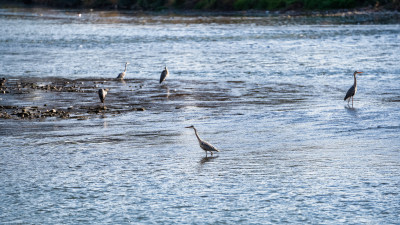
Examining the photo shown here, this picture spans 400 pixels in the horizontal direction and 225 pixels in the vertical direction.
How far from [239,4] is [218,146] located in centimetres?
6900

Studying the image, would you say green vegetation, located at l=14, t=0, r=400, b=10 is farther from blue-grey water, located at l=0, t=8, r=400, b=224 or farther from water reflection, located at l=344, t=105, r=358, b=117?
water reflection, located at l=344, t=105, r=358, b=117

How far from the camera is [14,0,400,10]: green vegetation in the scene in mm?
75044

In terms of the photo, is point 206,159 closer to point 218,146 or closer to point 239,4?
point 218,146

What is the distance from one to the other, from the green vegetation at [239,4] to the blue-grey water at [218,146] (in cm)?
4382

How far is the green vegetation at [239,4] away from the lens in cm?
7504

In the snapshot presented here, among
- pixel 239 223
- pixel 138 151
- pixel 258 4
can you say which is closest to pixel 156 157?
pixel 138 151

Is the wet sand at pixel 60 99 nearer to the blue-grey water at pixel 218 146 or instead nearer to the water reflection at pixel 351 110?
the blue-grey water at pixel 218 146

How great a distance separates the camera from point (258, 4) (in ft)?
269

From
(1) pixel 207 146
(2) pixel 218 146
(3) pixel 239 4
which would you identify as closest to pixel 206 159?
(1) pixel 207 146

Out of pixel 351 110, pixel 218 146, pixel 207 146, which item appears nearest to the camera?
pixel 207 146

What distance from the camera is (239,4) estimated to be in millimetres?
82562

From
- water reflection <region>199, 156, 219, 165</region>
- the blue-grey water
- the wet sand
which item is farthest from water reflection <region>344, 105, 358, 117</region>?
water reflection <region>199, 156, 219, 165</region>

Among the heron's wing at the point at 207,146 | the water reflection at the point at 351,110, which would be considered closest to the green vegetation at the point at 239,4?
the water reflection at the point at 351,110

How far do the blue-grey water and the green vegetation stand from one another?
43.8m
